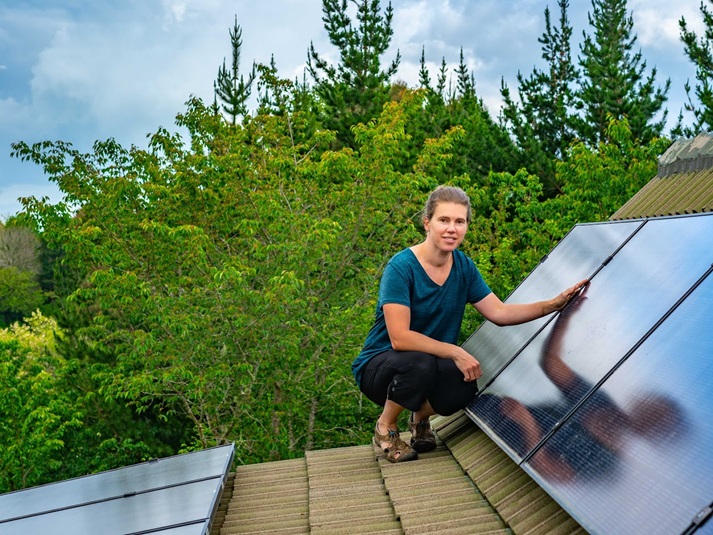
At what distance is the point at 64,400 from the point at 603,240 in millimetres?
19013

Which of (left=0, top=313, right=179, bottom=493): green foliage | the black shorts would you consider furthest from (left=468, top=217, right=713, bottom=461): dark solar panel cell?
(left=0, top=313, right=179, bottom=493): green foliage

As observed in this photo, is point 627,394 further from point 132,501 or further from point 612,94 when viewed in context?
point 612,94

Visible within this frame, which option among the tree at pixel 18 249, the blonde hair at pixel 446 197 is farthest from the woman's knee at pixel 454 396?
the tree at pixel 18 249

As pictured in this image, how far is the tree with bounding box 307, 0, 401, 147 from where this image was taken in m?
30.3

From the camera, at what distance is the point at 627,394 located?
2820 millimetres

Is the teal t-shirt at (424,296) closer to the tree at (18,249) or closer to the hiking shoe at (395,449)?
the hiking shoe at (395,449)

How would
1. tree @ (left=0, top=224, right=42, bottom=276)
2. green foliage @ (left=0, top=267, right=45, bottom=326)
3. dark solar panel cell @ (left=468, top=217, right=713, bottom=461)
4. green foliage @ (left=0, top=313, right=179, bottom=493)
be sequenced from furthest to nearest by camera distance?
tree @ (left=0, top=224, right=42, bottom=276), green foliage @ (left=0, top=267, right=45, bottom=326), green foliage @ (left=0, top=313, right=179, bottom=493), dark solar panel cell @ (left=468, top=217, right=713, bottom=461)

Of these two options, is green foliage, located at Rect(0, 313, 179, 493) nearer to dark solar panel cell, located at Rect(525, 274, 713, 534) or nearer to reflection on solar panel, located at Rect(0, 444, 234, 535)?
reflection on solar panel, located at Rect(0, 444, 234, 535)

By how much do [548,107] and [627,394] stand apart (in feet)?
103

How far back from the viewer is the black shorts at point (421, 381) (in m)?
4.29

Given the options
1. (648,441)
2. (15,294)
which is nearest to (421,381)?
(648,441)

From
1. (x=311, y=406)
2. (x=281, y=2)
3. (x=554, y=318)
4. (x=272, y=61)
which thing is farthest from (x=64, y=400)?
(x=554, y=318)

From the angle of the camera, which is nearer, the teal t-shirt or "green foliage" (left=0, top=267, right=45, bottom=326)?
the teal t-shirt

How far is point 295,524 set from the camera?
3.86m
